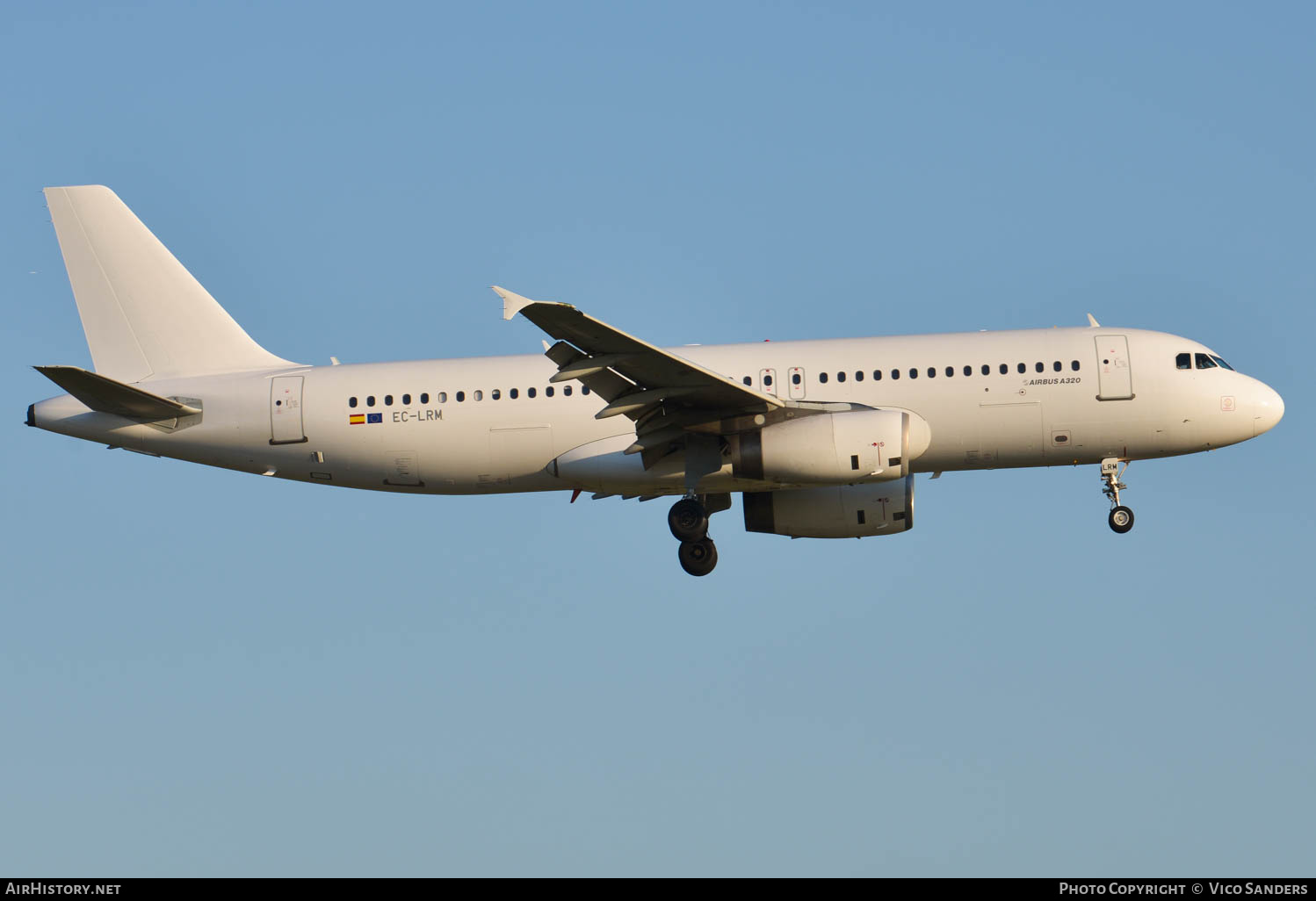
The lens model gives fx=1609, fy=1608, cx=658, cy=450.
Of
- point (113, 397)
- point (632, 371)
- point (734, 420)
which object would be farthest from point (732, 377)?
point (113, 397)

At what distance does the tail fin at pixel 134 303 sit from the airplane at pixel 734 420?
749 millimetres

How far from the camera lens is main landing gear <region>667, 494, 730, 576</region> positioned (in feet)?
119

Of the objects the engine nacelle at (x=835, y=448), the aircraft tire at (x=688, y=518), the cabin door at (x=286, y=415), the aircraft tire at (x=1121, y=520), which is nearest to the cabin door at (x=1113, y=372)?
the aircraft tire at (x=1121, y=520)

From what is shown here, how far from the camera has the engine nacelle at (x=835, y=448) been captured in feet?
108

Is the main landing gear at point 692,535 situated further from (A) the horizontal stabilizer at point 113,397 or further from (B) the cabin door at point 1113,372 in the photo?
(A) the horizontal stabilizer at point 113,397

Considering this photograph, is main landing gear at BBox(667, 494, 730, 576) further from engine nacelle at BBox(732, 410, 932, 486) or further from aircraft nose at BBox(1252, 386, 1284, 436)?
aircraft nose at BBox(1252, 386, 1284, 436)

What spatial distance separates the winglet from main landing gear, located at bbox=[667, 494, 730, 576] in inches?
341

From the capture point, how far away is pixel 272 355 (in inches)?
1527

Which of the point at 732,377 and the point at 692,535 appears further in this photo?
the point at 692,535

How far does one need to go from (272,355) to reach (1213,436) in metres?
21.9

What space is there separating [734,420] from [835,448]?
7.46ft

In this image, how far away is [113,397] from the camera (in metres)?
35.8

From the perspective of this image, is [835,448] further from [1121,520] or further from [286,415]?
[286,415]

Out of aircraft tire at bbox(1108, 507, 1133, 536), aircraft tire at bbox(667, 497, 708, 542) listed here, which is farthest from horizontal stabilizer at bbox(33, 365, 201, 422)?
aircraft tire at bbox(1108, 507, 1133, 536)
